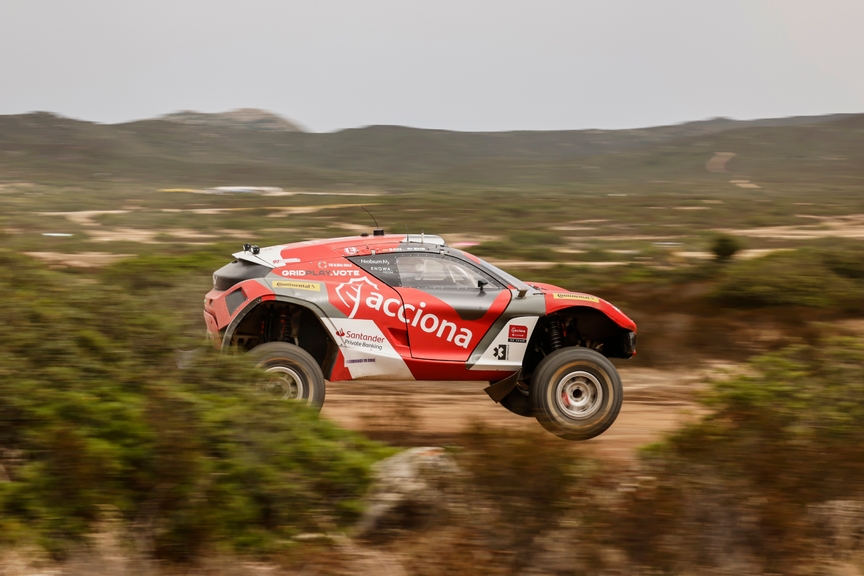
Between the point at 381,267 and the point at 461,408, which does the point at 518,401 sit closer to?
the point at 461,408

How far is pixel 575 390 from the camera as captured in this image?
321 inches

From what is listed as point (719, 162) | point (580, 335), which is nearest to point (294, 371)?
point (580, 335)

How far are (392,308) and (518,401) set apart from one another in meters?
1.95

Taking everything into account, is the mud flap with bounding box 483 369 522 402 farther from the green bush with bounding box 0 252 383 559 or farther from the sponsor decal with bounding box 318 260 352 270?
the green bush with bounding box 0 252 383 559

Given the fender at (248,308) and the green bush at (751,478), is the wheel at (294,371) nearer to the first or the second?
A: the fender at (248,308)

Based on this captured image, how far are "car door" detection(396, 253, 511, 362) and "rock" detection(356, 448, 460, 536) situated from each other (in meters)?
2.55

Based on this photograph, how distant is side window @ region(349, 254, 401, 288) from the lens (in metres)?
8.01

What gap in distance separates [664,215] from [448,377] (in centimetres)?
5060

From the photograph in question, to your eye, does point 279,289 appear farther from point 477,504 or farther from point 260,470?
point 477,504

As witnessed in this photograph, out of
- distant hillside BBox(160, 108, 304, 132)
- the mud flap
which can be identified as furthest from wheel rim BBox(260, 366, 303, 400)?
distant hillside BBox(160, 108, 304, 132)

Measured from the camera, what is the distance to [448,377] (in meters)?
8.11

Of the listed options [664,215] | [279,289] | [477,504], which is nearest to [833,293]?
[279,289]

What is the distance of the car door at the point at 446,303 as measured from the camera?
7938 mm

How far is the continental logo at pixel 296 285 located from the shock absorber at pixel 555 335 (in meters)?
2.34
